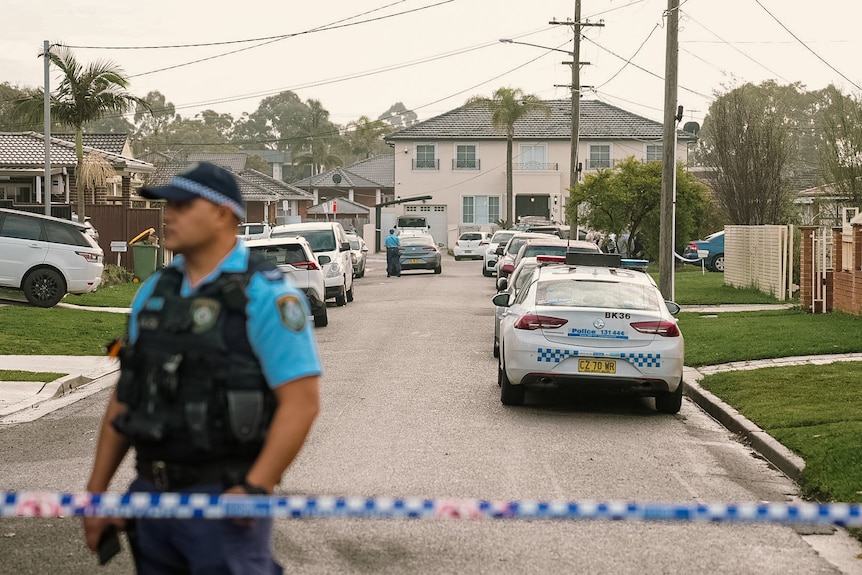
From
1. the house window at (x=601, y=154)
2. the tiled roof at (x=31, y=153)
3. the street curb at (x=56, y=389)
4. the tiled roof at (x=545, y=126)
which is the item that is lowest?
the street curb at (x=56, y=389)

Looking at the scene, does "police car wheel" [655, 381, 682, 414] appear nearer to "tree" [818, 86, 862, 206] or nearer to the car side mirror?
the car side mirror

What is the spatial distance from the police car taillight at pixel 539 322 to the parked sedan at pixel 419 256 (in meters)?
30.8

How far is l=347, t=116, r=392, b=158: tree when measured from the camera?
10094 centimetres

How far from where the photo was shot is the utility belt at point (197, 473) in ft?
12.4

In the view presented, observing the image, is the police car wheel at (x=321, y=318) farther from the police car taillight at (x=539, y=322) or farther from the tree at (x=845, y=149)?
the tree at (x=845, y=149)

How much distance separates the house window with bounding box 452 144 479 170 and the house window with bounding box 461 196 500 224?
1.87 meters

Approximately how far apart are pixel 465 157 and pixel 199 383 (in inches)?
2863

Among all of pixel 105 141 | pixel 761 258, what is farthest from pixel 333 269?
pixel 105 141

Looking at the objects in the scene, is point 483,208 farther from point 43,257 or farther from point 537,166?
point 43,257

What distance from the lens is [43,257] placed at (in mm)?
24547

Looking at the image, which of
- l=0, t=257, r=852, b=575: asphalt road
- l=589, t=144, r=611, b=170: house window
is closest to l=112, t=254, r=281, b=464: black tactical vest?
l=0, t=257, r=852, b=575: asphalt road

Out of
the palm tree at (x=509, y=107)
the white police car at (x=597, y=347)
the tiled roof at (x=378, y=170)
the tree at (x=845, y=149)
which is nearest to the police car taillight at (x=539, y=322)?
the white police car at (x=597, y=347)

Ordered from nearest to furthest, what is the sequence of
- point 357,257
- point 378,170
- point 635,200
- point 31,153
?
1. point 635,200
2. point 31,153
3. point 357,257
4. point 378,170

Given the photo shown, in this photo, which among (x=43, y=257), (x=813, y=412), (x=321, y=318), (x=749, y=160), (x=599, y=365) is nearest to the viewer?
(x=813, y=412)
